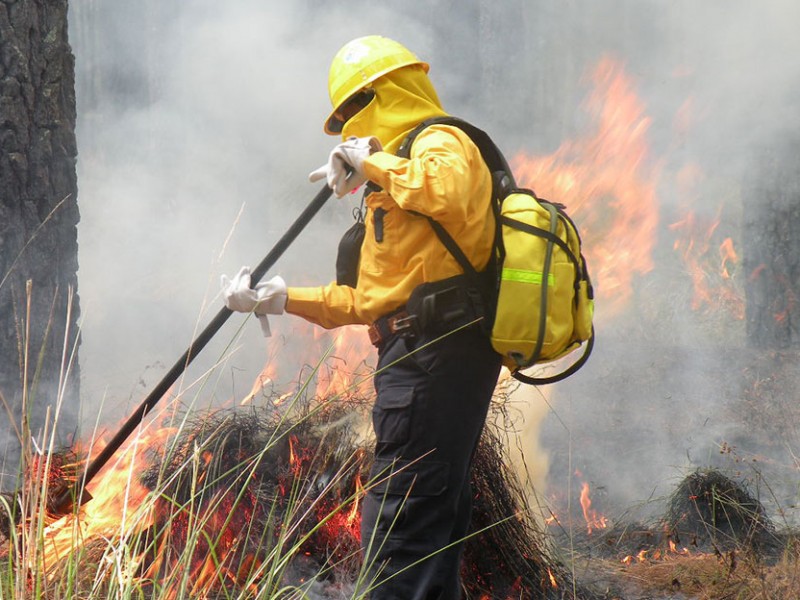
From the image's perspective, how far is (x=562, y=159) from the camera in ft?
A: 30.6

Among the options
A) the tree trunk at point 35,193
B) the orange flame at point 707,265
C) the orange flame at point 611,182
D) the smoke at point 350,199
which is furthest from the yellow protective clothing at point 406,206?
the orange flame at point 707,265

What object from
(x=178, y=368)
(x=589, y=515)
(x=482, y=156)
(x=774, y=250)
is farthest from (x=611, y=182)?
(x=178, y=368)

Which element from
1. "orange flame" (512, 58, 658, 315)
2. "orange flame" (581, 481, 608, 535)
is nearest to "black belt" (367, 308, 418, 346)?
"orange flame" (581, 481, 608, 535)

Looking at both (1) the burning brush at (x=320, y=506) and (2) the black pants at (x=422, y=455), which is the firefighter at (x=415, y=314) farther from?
(1) the burning brush at (x=320, y=506)

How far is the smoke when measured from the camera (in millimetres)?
7043

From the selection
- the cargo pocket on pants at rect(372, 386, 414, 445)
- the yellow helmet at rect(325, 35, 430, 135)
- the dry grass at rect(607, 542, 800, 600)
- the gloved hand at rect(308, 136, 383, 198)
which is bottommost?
the dry grass at rect(607, 542, 800, 600)

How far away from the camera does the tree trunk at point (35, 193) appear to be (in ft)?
11.7

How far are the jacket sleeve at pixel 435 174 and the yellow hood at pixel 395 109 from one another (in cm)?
20

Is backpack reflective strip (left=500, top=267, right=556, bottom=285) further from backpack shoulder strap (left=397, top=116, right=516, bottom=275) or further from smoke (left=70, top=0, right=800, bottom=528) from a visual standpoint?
smoke (left=70, top=0, right=800, bottom=528)

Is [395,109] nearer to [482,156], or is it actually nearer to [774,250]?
[482,156]

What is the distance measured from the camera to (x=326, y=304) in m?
2.89

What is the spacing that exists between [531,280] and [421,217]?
1.22ft

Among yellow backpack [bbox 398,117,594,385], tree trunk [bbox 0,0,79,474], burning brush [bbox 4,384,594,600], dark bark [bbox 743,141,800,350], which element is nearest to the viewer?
yellow backpack [bbox 398,117,594,385]

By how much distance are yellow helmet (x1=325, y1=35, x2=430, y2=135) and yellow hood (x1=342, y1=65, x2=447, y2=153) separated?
0.03 m
